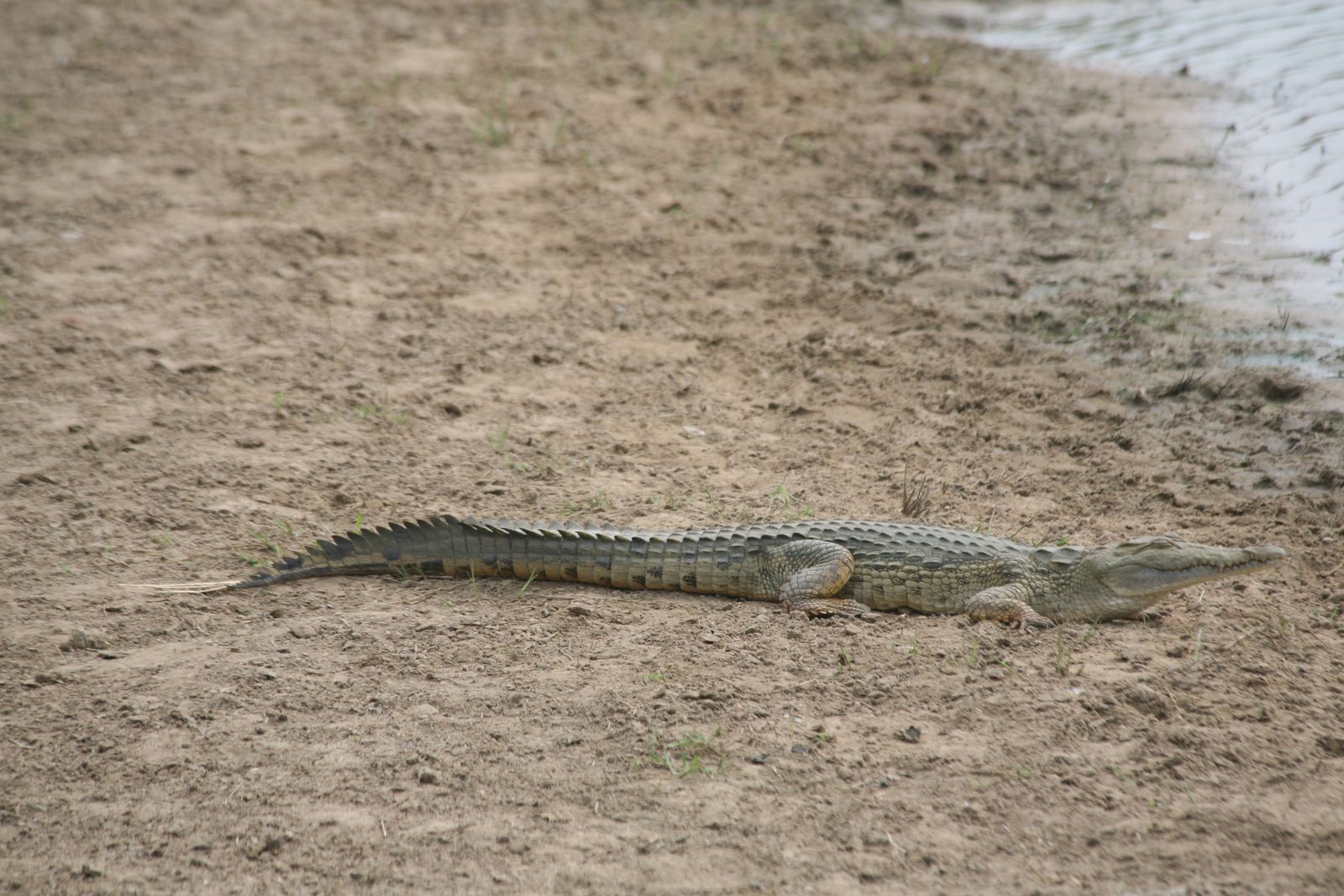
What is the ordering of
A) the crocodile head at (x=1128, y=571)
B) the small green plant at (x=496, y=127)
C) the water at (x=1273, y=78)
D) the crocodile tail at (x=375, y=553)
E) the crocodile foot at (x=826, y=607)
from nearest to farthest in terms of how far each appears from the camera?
the crocodile head at (x=1128, y=571)
the crocodile foot at (x=826, y=607)
the crocodile tail at (x=375, y=553)
the water at (x=1273, y=78)
the small green plant at (x=496, y=127)

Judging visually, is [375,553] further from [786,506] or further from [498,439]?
[786,506]

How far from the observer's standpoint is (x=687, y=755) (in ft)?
11.8

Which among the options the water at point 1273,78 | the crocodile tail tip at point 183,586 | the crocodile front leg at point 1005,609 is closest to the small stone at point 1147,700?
the crocodile front leg at point 1005,609

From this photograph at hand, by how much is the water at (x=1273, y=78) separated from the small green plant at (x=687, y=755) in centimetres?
404

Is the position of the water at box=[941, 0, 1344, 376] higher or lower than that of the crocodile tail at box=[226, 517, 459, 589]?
higher

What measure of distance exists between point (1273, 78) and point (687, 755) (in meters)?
8.32

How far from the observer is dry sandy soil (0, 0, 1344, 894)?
334 centimetres

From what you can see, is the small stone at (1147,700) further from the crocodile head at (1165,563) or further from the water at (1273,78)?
the water at (1273,78)

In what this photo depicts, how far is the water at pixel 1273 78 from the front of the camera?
6.67 m

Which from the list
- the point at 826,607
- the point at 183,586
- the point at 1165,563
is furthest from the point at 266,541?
the point at 1165,563

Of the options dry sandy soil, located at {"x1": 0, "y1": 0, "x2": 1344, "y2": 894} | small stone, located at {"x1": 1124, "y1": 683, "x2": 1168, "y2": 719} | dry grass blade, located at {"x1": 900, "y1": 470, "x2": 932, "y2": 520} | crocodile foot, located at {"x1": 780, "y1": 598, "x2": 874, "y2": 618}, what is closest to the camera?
dry sandy soil, located at {"x1": 0, "y1": 0, "x2": 1344, "y2": 894}

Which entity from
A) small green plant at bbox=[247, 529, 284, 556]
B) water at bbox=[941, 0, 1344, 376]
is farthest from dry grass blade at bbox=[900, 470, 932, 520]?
small green plant at bbox=[247, 529, 284, 556]

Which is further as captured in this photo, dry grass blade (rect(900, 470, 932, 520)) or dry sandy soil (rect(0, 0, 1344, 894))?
dry grass blade (rect(900, 470, 932, 520))

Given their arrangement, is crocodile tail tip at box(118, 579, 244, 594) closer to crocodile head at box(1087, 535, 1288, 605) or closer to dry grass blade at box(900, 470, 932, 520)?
dry grass blade at box(900, 470, 932, 520)
